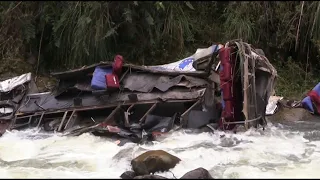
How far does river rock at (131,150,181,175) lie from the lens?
6.63m

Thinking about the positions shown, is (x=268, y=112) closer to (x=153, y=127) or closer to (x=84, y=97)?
(x=153, y=127)

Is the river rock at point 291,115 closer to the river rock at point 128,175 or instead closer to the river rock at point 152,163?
the river rock at point 152,163

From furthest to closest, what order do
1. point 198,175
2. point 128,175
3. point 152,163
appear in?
point 152,163, point 128,175, point 198,175

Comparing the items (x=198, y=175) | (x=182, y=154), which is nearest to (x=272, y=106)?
(x=182, y=154)

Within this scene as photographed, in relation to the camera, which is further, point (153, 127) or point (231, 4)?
point (231, 4)

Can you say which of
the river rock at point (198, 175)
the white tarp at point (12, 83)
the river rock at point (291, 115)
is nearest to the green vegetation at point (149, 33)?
the river rock at point (291, 115)

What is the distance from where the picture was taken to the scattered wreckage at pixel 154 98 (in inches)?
352

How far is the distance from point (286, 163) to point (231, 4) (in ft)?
25.0

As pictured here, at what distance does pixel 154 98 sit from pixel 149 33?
4.23 m

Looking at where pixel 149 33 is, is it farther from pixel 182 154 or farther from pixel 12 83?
pixel 182 154

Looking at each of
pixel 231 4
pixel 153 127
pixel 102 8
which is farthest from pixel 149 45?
pixel 153 127

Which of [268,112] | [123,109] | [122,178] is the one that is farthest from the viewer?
[268,112]

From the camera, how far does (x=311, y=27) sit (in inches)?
518

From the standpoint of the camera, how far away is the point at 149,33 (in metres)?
13.4
